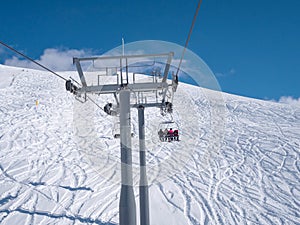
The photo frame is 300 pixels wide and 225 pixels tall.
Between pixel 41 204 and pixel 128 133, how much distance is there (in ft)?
24.7

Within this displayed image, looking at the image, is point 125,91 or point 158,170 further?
point 158,170

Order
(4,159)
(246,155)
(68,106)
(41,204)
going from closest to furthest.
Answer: (41,204), (4,159), (246,155), (68,106)

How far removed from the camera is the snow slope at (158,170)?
10219 millimetres

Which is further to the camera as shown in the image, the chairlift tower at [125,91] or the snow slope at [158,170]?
the snow slope at [158,170]

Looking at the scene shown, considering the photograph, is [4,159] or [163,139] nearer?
[163,139]

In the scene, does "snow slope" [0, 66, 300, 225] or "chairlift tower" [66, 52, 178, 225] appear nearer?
"chairlift tower" [66, 52, 178, 225]

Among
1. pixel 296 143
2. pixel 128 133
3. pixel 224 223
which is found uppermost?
pixel 296 143

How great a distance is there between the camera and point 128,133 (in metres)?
4.70

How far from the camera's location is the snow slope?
10219 millimetres

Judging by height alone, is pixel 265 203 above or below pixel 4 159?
below

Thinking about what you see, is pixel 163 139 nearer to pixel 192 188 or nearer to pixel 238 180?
pixel 192 188

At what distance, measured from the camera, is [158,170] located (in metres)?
14.6

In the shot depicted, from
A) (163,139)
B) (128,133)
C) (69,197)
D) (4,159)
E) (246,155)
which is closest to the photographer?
(128,133)

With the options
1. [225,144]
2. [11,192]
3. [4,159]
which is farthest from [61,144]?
[225,144]
